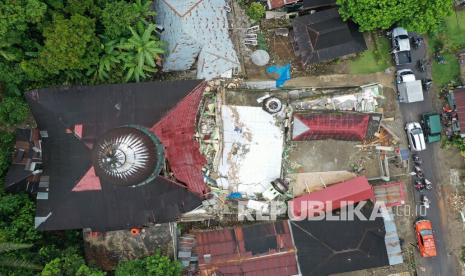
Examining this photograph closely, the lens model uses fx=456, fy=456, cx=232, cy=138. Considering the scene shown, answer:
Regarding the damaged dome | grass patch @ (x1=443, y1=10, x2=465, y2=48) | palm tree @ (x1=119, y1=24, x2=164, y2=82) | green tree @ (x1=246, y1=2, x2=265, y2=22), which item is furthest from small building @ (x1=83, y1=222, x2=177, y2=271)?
grass patch @ (x1=443, y1=10, x2=465, y2=48)

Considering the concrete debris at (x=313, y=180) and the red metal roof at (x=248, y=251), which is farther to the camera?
the concrete debris at (x=313, y=180)

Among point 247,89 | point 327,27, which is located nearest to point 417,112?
point 327,27

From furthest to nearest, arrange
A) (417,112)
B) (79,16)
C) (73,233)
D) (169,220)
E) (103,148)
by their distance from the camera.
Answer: (417,112)
(73,233)
(169,220)
(79,16)
(103,148)

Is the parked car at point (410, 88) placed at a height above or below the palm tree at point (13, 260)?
above

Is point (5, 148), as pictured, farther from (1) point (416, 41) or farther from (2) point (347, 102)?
(1) point (416, 41)

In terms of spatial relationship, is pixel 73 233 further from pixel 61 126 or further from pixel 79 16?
pixel 79 16

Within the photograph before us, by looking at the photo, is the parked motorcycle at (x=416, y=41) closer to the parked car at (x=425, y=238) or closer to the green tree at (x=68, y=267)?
the parked car at (x=425, y=238)

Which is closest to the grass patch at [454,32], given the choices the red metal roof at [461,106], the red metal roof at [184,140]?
the red metal roof at [461,106]
